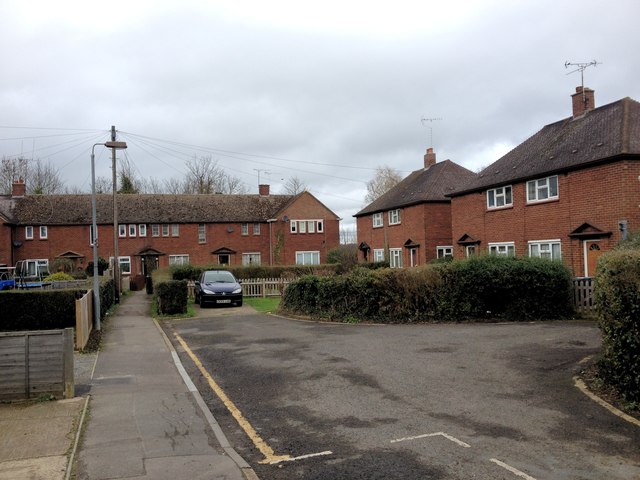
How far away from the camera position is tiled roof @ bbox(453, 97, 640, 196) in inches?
792

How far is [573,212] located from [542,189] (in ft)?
7.52

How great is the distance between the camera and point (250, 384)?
8.90 meters

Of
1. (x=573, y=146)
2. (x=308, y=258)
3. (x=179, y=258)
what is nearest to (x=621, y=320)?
(x=573, y=146)

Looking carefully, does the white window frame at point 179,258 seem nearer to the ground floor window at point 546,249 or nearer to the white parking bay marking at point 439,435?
the ground floor window at point 546,249

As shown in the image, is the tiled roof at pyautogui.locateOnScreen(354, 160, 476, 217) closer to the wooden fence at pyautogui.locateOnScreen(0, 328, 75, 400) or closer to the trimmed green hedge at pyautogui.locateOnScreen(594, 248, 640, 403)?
the trimmed green hedge at pyautogui.locateOnScreen(594, 248, 640, 403)

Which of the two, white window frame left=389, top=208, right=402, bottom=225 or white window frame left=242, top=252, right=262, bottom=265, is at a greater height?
white window frame left=389, top=208, right=402, bottom=225

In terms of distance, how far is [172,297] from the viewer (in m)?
20.3

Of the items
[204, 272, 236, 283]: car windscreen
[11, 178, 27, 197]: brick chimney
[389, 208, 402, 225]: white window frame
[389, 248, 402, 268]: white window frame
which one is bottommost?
[204, 272, 236, 283]: car windscreen

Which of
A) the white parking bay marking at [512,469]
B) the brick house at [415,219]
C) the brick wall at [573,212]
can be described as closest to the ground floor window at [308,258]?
the brick house at [415,219]

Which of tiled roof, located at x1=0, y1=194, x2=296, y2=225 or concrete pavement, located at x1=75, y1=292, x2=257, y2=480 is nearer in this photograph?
concrete pavement, located at x1=75, y1=292, x2=257, y2=480

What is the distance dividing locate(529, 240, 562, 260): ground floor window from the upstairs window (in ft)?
44.1

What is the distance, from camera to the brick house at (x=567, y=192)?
63.3ft

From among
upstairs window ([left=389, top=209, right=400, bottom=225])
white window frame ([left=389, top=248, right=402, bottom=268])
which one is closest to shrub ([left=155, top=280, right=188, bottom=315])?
white window frame ([left=389, top=248, right=402, bottom=268])

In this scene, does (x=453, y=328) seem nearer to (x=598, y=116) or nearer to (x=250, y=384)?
(x=250, y=384)
